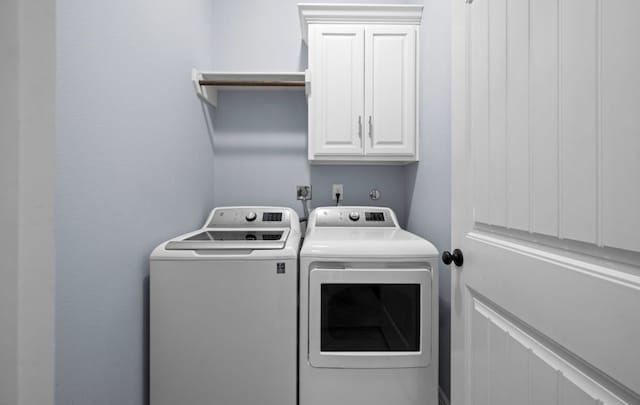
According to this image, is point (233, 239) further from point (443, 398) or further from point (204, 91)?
point (443, 398)

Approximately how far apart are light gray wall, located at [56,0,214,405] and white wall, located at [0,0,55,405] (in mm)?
318

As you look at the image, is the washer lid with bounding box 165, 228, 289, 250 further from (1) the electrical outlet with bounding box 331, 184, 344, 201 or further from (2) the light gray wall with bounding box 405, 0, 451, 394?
(2) the light gray wall with bounding box 405, 0, 451, 394

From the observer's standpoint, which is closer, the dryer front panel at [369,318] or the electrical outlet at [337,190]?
the dryer front panel at [369,318]

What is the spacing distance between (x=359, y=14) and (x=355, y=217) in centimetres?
127

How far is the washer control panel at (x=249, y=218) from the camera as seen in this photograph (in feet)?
6.09

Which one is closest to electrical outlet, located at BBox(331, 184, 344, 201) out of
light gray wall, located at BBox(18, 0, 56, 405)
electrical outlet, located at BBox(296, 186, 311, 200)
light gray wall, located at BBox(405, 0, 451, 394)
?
electrical outlet, located at BBox(296, 186, 311, 200)

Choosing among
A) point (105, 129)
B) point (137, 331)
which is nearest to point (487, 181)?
point (105, 129)

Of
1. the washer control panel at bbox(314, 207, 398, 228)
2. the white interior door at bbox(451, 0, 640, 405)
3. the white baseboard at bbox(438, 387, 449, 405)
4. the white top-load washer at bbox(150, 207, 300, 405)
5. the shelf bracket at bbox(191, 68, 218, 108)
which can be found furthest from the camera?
the washer control panel at bbox(314, 207, 398, 228)

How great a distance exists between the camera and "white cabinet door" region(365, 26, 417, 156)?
190 cm

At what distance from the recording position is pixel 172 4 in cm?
156

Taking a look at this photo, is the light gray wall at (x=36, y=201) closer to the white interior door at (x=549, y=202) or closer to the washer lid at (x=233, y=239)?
the washer lid at (x=233, y=239)

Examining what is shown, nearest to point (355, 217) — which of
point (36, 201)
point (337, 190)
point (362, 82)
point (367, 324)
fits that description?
point (337, 190)

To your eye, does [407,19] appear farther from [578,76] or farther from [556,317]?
[556,317]

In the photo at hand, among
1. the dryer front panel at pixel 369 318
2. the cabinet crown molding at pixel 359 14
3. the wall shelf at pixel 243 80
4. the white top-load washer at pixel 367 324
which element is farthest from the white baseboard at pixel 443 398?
the cabinet crown molding at pixel 359 14
